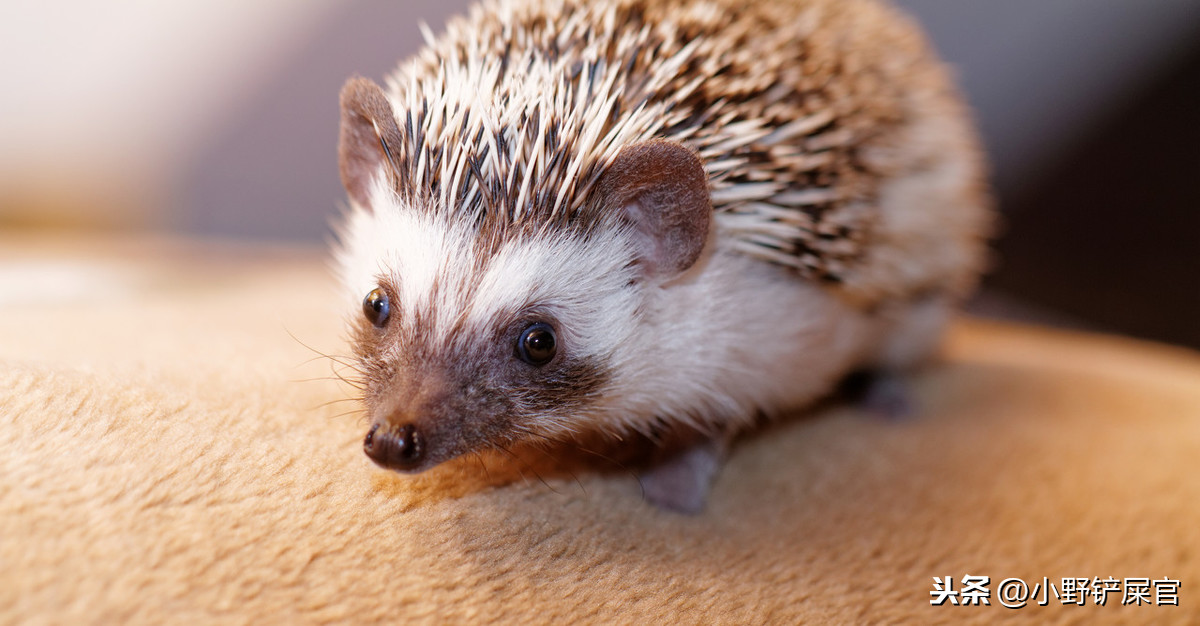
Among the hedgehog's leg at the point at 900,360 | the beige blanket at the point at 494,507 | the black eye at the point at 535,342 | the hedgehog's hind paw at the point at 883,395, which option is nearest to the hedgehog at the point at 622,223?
the black eye at the point at 535,342

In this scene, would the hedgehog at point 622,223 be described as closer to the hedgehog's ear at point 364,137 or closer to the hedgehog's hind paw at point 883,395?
the hedgehog's ear at point 364,137

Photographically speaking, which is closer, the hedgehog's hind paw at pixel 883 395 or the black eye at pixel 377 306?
the black eye at pixel 377 306

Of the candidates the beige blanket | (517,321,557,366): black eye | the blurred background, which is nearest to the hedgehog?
(517,321,557,366): black eye

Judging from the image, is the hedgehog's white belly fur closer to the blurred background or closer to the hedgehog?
the hedgehog

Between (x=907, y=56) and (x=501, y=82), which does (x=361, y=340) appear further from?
(x=907, y=56)

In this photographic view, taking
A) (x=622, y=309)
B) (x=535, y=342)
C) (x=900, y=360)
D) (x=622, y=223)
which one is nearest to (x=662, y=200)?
(x=622, y=223)

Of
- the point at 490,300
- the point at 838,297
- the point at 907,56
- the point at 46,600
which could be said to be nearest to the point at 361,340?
the point at 490,300

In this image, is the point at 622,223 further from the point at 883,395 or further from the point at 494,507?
the point at 883,395
